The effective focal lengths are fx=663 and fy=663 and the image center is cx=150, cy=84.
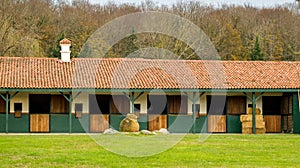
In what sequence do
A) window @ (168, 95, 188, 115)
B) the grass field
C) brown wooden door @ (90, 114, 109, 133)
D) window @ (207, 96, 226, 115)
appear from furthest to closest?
window @ (207, 96, 226, 115) < window @ (168, 95, 188, 115) < brown wooden door @ (90, 114, 109, 133) < the grass field

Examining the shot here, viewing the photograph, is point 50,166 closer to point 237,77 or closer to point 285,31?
point 237,77

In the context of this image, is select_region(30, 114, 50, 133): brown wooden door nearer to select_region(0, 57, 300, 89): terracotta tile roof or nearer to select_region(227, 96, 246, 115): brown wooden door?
select_region(0, 57, 300, 89): terracotta tile roof

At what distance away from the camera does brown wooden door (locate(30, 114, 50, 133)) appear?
99.6ft

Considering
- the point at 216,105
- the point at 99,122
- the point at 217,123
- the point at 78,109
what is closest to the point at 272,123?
the point at 217,123

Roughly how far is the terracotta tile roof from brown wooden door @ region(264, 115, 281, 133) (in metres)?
1.84

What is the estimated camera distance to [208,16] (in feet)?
191

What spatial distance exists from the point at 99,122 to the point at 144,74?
320cm

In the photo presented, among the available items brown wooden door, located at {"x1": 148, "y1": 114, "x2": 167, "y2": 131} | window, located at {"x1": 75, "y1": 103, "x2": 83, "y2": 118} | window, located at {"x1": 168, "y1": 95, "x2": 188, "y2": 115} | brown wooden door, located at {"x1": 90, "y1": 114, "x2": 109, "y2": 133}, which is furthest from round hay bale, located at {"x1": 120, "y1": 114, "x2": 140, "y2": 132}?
window, located at {"x1": 168, "y1": 95, "x2": 188, "y2": 115}

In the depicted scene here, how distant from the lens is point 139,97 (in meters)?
31.2

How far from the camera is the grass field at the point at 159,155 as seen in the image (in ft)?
53.1

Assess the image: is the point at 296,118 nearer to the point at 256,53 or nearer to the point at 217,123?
the point at 217,123

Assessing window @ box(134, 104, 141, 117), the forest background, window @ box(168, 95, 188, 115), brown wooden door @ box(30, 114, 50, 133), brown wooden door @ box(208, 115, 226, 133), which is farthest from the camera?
the forest background

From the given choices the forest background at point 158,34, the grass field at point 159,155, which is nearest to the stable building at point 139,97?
the grass field at point 159,155

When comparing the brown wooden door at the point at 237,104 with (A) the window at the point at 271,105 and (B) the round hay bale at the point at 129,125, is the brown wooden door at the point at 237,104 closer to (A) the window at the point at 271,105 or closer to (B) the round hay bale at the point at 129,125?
(A) the window at the point at 271,105
